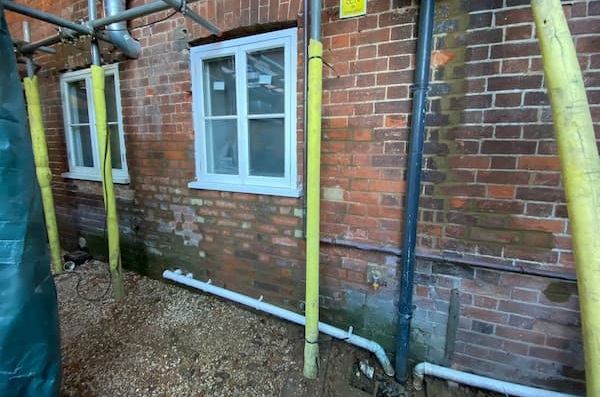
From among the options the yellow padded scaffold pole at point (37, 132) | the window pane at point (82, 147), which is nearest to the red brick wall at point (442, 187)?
the yellow padded scaffold pole at point (37, 132)

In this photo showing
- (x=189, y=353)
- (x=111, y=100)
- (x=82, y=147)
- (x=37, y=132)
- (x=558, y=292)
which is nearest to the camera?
(x=558, y=292)

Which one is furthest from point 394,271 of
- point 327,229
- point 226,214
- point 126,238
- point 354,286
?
point 126,238

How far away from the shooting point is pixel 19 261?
1.16 m

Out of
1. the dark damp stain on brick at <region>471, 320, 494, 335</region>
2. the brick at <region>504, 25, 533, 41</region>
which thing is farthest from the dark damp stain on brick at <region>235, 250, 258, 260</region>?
the brick at <region>504, 25, 533, 41</region>

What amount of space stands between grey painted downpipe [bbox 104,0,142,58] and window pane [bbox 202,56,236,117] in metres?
0.71

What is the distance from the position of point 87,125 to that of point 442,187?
386 centimetres

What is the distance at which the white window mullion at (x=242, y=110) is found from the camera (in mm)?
2252

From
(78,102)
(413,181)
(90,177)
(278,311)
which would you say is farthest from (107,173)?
(413,181)

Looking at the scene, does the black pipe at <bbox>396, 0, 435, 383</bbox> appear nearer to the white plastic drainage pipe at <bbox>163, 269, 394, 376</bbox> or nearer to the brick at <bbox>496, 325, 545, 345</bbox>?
the white plastic drainage pipe at <bbox>163, 269, 394, 376</bbox>

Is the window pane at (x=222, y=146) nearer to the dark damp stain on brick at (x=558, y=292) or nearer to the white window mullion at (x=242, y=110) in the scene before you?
the white window mullion at (x=242, y=110)

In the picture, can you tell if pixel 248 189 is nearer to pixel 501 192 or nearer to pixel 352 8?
pixel 352 8

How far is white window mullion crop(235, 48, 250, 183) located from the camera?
2.25 meters

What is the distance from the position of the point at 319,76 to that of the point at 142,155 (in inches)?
84.0

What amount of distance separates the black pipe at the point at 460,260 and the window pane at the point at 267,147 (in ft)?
2.34
